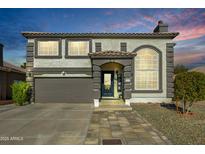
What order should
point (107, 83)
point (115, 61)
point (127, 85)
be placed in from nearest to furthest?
1. point (127, 85)
2. point (115, 61)
3. point (107, 83)

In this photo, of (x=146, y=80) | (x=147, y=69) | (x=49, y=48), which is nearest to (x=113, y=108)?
(x=146, y=80)

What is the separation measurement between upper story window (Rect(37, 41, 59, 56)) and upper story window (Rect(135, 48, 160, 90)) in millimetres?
7274

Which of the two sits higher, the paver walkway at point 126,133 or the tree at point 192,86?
the tree at point 192,86

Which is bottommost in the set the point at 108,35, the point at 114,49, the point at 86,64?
→ the point at 86,64

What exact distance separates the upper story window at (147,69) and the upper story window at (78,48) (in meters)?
4.57

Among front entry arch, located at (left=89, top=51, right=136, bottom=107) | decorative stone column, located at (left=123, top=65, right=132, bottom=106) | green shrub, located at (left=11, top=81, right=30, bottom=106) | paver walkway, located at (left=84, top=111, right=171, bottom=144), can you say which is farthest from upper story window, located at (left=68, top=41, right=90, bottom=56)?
paver walkway, located at (left=84, top=111, right=171, bottom=144)

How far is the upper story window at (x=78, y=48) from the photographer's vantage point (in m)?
16.5

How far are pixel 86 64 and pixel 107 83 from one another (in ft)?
8.69

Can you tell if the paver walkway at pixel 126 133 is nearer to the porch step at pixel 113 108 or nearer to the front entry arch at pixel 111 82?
the porch step at pixel 113 108

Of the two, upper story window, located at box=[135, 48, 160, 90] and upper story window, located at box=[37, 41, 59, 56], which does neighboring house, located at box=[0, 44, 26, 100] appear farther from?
upper story window, located at box=[135, 48, 160, 90]

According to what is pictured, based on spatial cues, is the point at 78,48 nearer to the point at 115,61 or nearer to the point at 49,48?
the point at 49,48

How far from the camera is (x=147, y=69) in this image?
16.5 metres

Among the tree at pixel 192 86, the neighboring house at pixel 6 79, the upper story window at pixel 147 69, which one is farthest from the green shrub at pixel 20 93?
the tree at pixel 192 86
